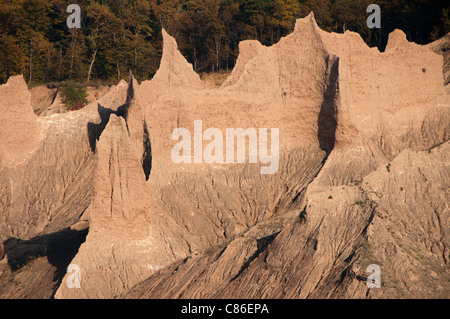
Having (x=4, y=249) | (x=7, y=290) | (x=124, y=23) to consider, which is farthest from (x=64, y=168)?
(x=124, y=23)

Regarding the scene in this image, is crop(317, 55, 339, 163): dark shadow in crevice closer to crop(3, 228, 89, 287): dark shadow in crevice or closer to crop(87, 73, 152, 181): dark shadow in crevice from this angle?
crop(87, 73, 152, 181): dark shadow in crevice

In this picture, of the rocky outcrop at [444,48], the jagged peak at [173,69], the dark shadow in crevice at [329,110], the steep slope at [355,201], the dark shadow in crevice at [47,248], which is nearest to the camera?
the steep slope at [355,201]

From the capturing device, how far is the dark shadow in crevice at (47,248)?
1788 inches

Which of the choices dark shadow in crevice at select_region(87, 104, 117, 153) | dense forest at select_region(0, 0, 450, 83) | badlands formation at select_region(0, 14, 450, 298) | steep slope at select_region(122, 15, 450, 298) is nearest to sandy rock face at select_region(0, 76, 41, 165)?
badlands formation at select_region(0, 14, 450, 298)

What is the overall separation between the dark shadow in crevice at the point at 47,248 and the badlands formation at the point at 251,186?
8 centimetres

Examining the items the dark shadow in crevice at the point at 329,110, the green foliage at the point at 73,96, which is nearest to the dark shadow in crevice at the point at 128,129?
the dark shadow in crevice at the point at 329,110

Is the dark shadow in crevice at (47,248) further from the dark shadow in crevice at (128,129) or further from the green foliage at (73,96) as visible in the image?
the green foliage at (73,96)

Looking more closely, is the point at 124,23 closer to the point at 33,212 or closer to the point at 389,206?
the point at 33,212

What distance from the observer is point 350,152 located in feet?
155

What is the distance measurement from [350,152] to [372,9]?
78.7ft

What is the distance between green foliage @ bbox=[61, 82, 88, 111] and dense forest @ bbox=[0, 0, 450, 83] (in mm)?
3202

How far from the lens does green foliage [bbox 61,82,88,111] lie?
2628 inches

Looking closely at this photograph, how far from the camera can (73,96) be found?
67.6 meters

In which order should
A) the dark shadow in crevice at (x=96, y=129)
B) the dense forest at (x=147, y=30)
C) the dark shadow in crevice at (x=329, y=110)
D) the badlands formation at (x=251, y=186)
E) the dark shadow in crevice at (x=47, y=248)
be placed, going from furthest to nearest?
the dense forest at (x=147, y=30)
the dark shadow in crevice at (x=96, y=129)
the dark shadow in crevice at (x=329, y=110)
the dark shadow in crevice at (x=47, y=248)
the badlands formation at (x=251, y=186)
